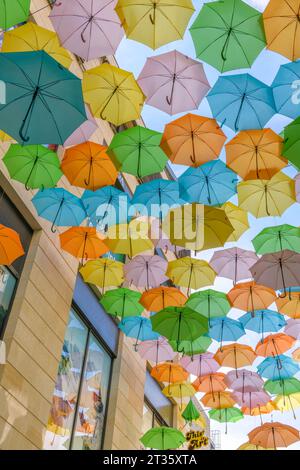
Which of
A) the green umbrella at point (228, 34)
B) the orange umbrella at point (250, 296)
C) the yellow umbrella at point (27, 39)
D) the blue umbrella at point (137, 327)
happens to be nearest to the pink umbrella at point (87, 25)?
the yellow umbrella at point (27, 39)

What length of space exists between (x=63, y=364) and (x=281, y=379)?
598 cm

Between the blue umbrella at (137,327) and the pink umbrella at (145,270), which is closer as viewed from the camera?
the pink umbrella at (145,270)

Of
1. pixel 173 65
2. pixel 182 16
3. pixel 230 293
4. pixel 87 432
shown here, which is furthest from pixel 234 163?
pixel 87 432

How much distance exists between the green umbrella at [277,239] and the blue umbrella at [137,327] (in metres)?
3.84

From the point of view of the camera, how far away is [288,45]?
692 cm

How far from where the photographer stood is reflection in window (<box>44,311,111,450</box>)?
31.6ft

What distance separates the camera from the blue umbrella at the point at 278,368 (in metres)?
12.3

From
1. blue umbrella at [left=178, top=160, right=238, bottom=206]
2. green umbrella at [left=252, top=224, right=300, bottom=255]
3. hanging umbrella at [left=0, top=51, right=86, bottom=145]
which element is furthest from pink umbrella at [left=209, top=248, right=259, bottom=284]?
hanging umbrella at [left=0, top=51, right=86, bottom=145]

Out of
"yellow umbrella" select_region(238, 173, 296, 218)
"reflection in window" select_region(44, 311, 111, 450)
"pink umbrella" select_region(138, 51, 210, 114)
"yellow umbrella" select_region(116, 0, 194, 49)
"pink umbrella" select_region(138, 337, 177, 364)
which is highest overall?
"pink umbrella" select_region(138, 51, 210, 114)

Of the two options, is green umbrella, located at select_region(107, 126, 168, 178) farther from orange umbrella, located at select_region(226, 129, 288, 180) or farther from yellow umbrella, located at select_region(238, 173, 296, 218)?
yellow umbrella, located at select_region(238, 173, 296, 218)

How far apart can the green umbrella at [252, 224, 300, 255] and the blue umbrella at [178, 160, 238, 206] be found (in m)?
1.44

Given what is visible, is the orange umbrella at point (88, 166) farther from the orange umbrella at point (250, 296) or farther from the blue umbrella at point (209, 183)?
the orange umbrella at point (250, 296)

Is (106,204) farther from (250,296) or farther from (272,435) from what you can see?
(272,435)

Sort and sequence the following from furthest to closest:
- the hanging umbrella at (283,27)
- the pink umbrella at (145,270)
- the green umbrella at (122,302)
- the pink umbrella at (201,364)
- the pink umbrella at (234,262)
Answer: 1. the pink umbrella at (201,364)
2. the green umbrella at (122,302)
3. the pink umbrella at (145,270)
4. the pink umbrella at (234,262)
5. the hanging umbrella at (283,27)
